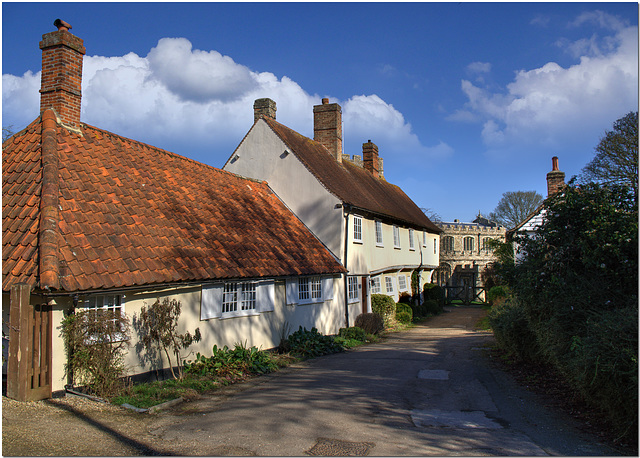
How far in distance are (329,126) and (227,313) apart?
1449 cm

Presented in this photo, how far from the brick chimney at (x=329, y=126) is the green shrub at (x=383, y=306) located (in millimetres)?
7558

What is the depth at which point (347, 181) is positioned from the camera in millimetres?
22562

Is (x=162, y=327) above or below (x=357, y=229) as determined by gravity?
below

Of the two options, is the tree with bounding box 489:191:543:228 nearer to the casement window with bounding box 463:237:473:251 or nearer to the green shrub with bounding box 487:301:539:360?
the casement window with bounding box 463:237:473:251

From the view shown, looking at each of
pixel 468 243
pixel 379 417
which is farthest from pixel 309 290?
pixel 468 243

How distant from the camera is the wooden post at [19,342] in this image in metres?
7.73

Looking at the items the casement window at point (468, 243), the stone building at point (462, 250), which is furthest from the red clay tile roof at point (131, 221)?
the casement window at point (468, 243)

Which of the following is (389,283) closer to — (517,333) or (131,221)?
(517,333)

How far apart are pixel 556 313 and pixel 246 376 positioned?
23.7 ft

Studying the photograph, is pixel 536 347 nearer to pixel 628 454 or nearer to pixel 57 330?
pixel 628 454

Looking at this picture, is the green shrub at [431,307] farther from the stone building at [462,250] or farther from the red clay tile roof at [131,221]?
the stone building at [462,250]

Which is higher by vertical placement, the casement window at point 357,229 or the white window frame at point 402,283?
the casement window at point 357,229

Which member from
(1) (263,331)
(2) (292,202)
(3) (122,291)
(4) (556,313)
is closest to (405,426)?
(4) (556,313)

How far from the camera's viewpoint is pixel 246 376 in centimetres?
1152
